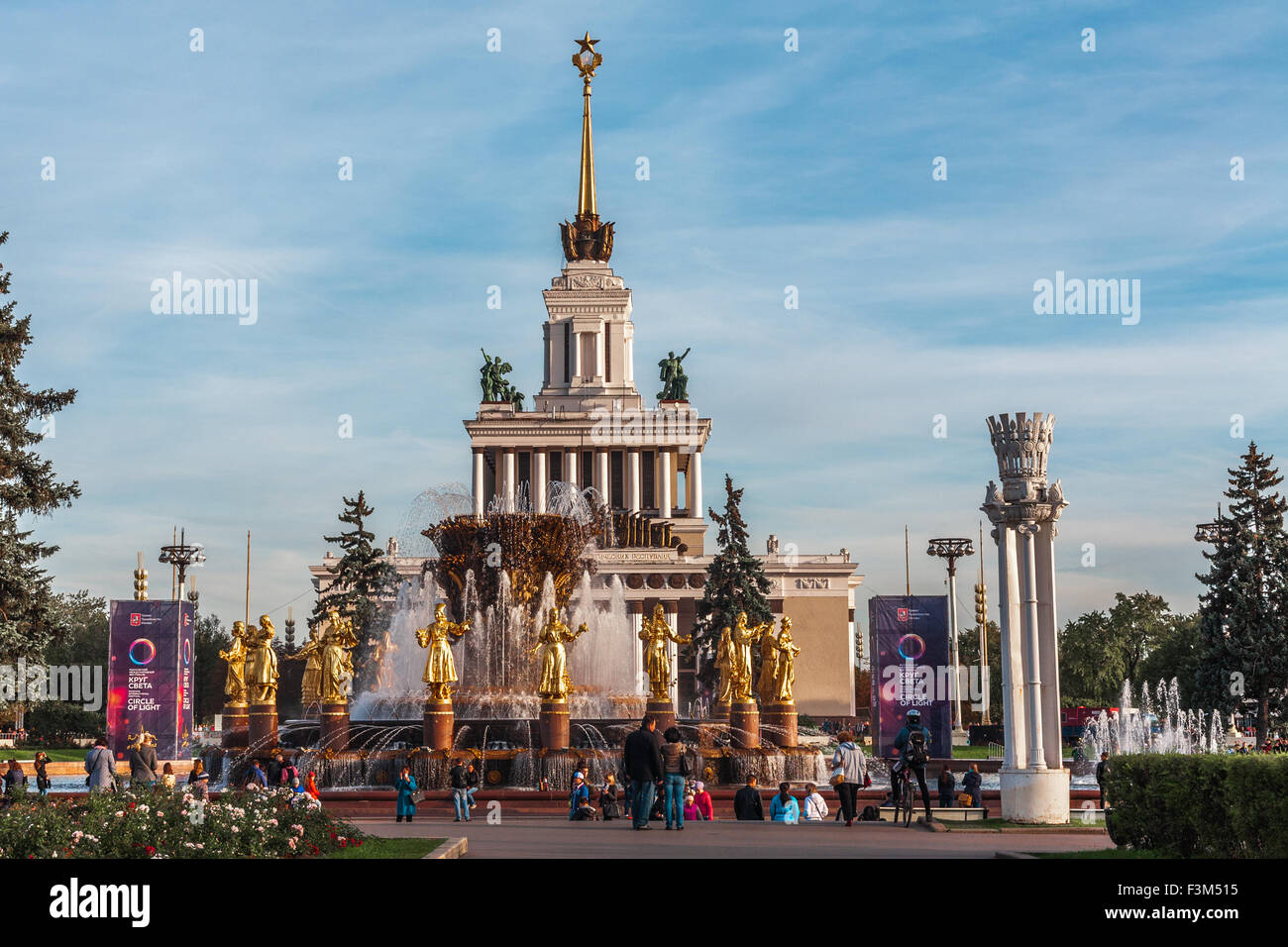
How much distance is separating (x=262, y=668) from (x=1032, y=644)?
1594 centimetres

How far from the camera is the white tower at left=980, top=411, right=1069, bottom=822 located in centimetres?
1930

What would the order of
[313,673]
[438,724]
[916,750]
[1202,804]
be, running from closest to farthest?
[1202,804] < [916,750] < [438,724] < [313,673]

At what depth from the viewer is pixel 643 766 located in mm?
16797

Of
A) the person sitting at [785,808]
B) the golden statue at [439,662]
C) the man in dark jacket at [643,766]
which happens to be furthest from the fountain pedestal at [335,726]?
the man in dark jacket at [643,766]

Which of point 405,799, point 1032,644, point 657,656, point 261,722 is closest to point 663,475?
point 261,722

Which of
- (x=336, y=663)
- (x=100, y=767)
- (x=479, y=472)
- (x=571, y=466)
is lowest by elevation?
(x=100, y=767)

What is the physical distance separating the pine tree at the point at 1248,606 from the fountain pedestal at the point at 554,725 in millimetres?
26849

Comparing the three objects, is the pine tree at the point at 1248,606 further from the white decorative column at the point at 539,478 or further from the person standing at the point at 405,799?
the white decorative column at the point at 539,478

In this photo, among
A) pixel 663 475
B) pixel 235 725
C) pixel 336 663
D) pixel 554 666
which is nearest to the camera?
pixel 554 666

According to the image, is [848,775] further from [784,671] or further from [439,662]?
[784,671]

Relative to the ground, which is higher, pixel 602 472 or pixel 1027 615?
pixel 602 472

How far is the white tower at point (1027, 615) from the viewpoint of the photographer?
19297 mm
